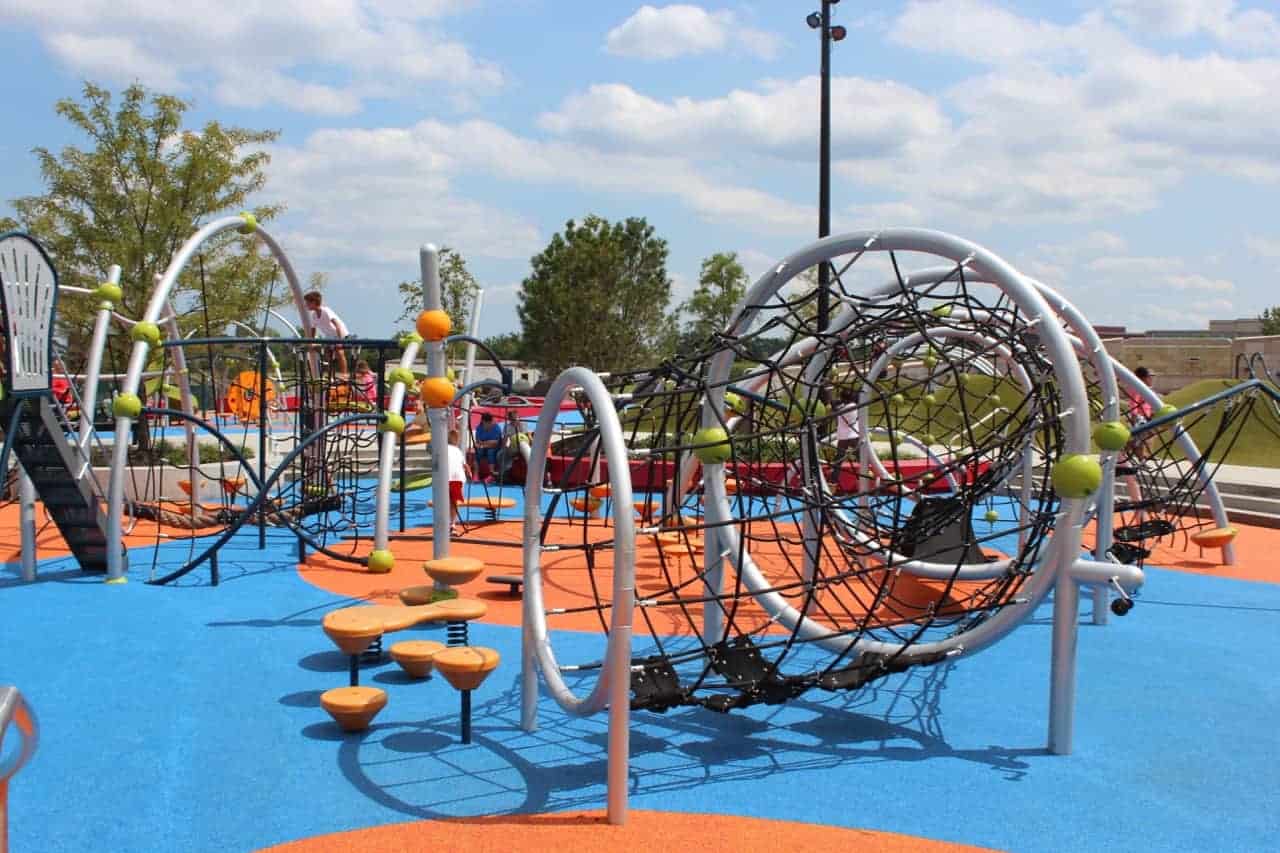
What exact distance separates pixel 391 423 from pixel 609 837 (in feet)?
21.1

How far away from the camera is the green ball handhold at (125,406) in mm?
9545

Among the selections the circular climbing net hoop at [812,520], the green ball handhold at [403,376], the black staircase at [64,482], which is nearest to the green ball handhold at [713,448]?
the circular climbing net hoop at [812,520]

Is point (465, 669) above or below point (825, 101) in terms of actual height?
below

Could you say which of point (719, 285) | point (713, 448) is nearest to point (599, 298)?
point (719, 285)

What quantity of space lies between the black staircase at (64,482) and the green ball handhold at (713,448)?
610 cm

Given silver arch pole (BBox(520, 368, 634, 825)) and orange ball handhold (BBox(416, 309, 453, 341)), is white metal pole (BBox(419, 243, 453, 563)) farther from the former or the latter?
silver arch pole (BBox(520, 368, 634, 825))

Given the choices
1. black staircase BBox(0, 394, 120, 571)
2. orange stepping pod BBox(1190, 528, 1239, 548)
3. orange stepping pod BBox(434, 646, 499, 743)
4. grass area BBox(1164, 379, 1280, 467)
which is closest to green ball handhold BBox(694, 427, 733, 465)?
orange stepping pod BBox(434, 646, 499, 743)

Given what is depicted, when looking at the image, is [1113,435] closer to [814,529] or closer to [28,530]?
[814,529]

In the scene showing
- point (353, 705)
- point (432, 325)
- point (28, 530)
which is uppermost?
point (432, 325)

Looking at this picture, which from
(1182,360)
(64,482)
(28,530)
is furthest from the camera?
(1182,360)

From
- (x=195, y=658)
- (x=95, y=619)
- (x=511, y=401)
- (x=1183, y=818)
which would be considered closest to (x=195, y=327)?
(x=511, y=401)

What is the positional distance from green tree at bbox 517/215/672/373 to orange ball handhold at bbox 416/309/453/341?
2963 cm

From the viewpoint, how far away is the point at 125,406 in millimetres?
9555

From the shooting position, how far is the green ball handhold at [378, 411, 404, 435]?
33.5ft
